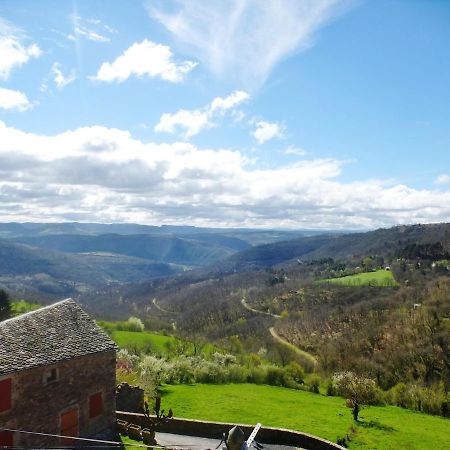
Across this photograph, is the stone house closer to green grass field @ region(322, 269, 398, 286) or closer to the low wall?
the low wall

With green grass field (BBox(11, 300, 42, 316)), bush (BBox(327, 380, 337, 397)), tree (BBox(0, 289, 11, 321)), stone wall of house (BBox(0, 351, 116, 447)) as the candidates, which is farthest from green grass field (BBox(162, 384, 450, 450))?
green grass field (BBox(11, 300, 42, 316))

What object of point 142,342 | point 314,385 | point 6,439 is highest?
point 6,439

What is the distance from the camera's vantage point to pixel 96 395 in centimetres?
3155

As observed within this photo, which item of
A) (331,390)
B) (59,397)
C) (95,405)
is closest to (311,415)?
(331,390)

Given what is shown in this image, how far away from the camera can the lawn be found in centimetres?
A: 7962

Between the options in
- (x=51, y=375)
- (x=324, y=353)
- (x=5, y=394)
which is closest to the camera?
(x=5, y=394)

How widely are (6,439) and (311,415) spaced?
89.8 ft

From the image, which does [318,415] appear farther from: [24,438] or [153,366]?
[24,438]

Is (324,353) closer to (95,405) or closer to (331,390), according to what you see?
(331,390)

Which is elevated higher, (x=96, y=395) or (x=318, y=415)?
(x=96, y=395)

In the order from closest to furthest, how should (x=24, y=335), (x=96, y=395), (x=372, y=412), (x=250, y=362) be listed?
1. (x=24, y=335)
2. (x=96, y=395)
3. (x=372, y=412)
4. (x=250, y=362)

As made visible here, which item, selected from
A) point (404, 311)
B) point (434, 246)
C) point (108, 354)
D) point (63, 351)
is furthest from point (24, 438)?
point (434, 246)

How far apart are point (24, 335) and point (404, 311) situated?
90491 millimetres

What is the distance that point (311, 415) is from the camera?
44.0 m
